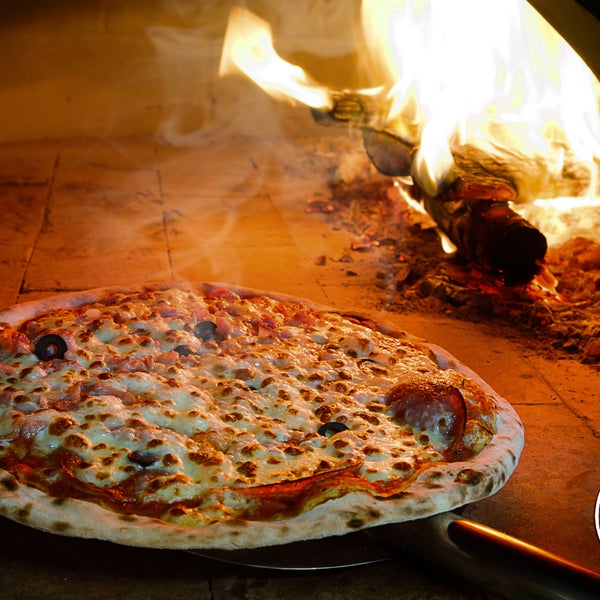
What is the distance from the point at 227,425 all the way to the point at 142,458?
383mm

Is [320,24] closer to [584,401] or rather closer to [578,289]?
[578,289]

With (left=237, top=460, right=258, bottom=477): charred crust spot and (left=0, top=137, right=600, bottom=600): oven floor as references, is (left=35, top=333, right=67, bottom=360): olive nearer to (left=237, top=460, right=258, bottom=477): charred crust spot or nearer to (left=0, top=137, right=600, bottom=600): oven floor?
(left=0, top=137, right=600, bottom=600): oven floor

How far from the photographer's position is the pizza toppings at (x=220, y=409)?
9.54 ft

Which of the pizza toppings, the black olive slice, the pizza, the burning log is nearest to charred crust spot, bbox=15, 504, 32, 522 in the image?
the pizza

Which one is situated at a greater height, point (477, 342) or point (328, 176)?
point (477, 342)

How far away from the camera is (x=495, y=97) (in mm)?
6328

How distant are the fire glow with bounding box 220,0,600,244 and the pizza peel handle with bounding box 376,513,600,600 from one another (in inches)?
127

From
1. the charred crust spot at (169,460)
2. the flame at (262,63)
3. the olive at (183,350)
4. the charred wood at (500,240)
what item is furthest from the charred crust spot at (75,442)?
the flame at (262,63)

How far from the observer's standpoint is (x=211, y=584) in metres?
2.93

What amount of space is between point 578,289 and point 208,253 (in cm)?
252

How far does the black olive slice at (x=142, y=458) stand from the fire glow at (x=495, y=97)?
3353mm

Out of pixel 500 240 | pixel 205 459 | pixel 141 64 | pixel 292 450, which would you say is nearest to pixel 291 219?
pixel 500 240

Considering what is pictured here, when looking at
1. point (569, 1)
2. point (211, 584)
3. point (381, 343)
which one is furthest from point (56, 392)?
point (569, 1)

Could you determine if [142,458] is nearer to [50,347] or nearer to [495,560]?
[50,347]
